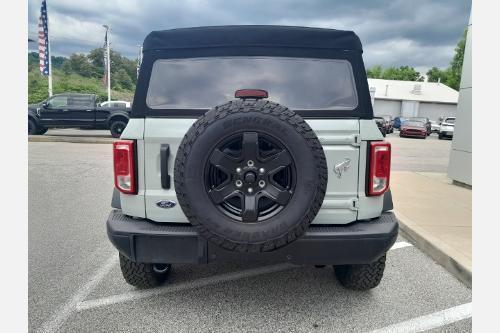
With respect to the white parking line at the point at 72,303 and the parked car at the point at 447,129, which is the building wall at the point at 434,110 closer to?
the parked car at the point at 447,129

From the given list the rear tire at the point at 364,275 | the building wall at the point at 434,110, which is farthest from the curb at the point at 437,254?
the building wall at the point at 434,110

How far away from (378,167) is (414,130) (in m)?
24.3

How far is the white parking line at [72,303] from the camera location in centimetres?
258

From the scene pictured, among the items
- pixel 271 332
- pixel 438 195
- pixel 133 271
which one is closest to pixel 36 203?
pixel 133 271

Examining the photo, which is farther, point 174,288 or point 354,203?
point 174,288

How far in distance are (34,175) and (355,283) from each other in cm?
790

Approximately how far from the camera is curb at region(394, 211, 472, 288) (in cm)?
342

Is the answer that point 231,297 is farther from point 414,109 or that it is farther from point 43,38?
point 414,109

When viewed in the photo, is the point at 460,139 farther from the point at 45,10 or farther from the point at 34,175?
the point at 45,10

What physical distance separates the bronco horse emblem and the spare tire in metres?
0.28

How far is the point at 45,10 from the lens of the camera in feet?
76.2

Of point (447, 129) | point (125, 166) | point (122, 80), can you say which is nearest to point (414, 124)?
point (447, 129)

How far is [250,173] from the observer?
2.21 meters

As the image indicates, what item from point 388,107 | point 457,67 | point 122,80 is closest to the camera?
point 388,107
